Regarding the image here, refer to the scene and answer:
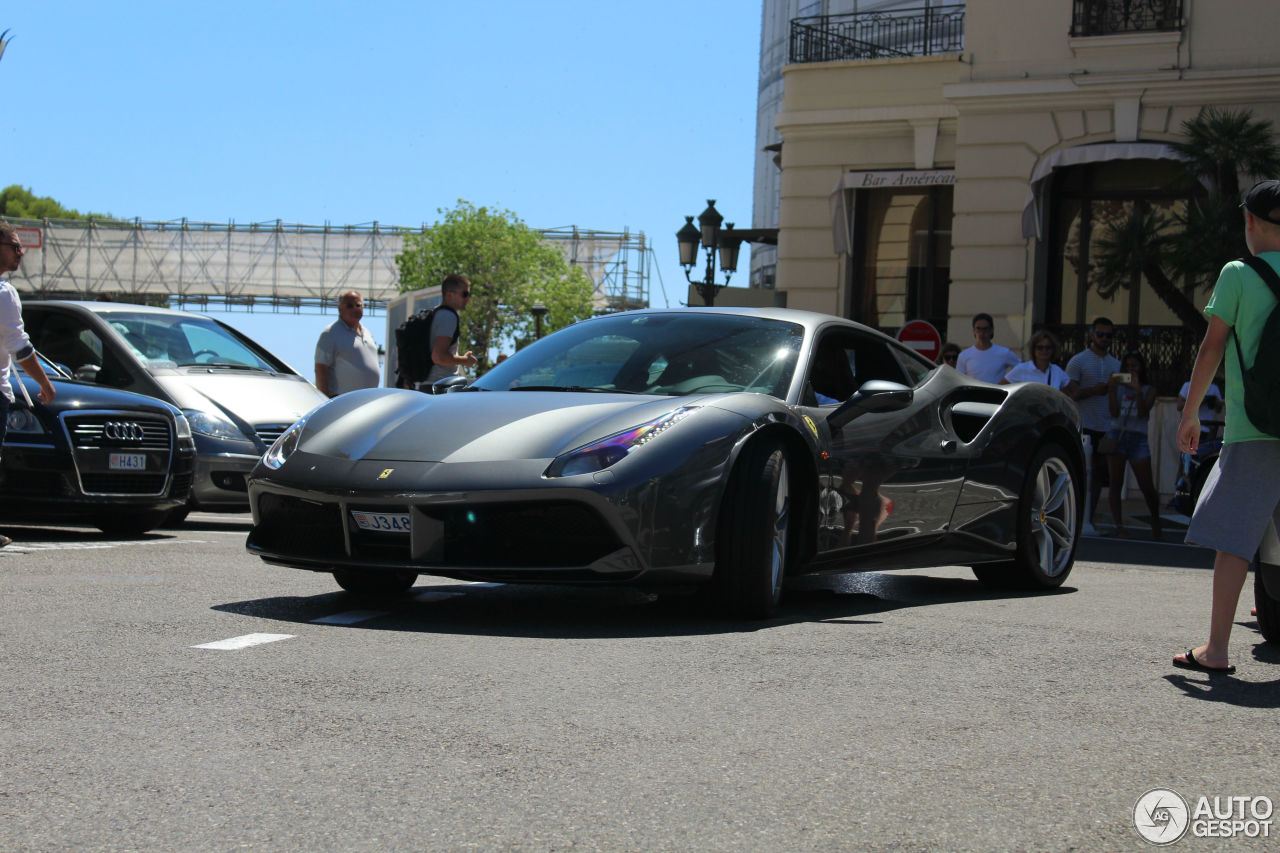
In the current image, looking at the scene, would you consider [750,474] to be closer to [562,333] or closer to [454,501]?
[454,501]

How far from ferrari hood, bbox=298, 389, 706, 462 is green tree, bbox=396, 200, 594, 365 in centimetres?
8173

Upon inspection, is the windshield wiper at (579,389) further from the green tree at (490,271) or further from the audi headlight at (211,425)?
the green tree at (490,271)

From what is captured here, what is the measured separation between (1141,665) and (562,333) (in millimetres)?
3035

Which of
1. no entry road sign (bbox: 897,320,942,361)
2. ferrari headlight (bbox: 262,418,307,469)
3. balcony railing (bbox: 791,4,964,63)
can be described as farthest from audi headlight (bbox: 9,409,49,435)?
balcony railing (bbox: 791,4,964,63)

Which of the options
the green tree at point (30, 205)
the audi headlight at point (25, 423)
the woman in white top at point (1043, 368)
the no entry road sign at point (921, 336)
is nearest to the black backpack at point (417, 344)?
the audi headlight at point (25, 423)

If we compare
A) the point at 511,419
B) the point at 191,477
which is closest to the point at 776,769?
the point at 511,419

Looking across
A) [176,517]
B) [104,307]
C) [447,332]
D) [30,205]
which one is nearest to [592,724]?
[176,517]

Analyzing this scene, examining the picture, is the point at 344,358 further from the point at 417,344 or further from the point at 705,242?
the point at 705,242

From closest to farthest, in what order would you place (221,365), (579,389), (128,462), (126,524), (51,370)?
1. (579,389)
2. (128,462)
3. (126,524)
4. (51,370)
5. (221,365)

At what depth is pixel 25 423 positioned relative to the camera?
9.33 metres

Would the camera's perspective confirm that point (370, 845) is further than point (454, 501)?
No

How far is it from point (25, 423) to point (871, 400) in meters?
5.21

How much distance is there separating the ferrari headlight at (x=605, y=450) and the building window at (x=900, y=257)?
18.6 meters

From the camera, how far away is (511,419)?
5906mm
